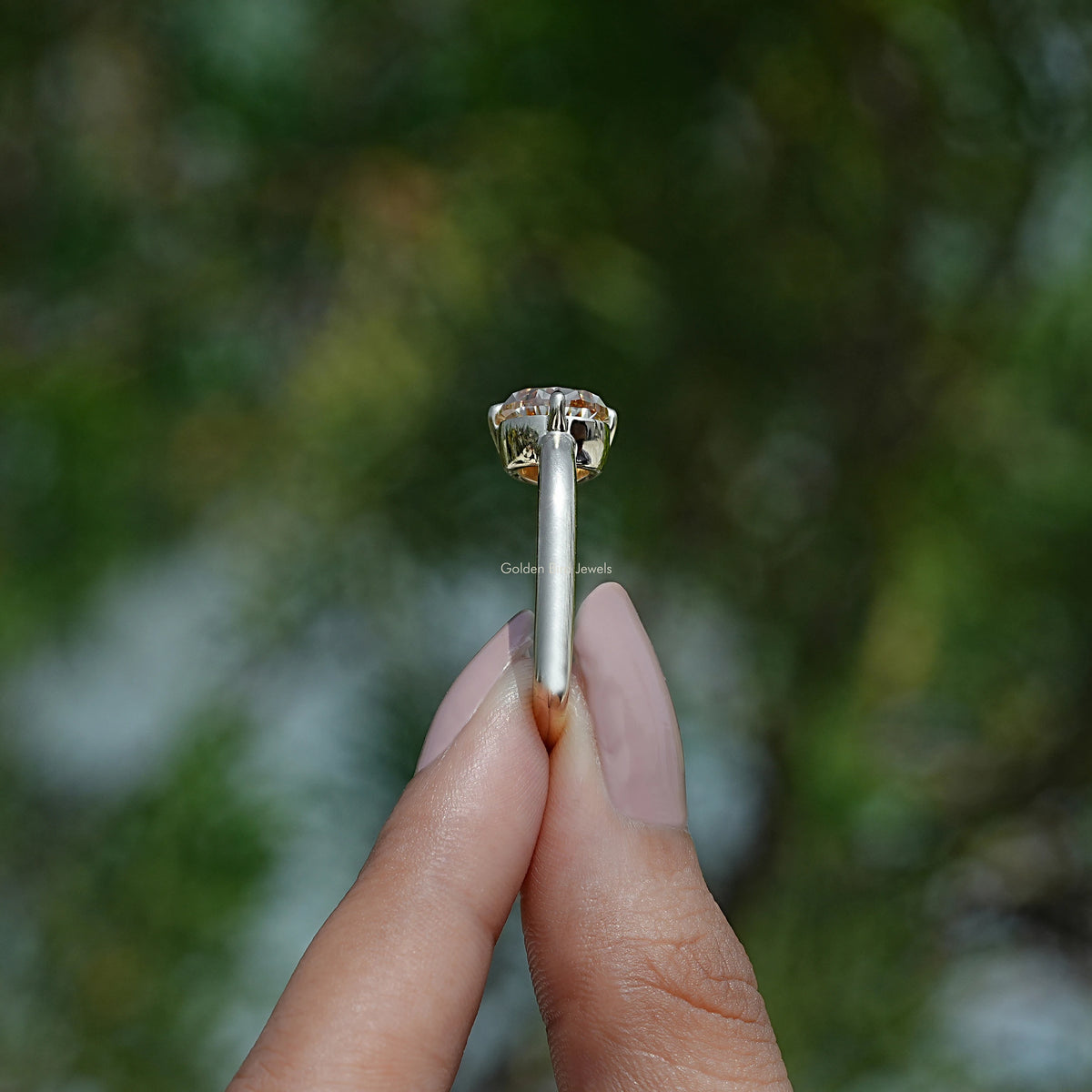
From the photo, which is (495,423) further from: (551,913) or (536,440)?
(551,913)

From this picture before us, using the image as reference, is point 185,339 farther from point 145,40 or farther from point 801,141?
point 801,141

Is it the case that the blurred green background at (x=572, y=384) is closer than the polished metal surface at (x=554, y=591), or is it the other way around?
the polished metal surface at (x=554, y=591)

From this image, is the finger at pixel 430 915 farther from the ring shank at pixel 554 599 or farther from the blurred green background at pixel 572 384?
the blurred green background at pixel 572 384

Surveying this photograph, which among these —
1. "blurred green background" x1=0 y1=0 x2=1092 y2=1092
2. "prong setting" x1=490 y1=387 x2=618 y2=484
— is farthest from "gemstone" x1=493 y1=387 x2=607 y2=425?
"blurred green background" x1=0 y1=0 x2=1092 y2=1092

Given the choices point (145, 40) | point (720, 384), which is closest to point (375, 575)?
point (720, 384)

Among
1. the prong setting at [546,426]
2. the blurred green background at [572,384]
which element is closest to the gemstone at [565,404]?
the prong setting at [546,426]

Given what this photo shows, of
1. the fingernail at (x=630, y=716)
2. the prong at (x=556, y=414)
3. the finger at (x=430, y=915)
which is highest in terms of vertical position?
the prong at (x=556, y=414)

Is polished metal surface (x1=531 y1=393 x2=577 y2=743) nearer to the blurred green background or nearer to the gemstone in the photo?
the gemstone
